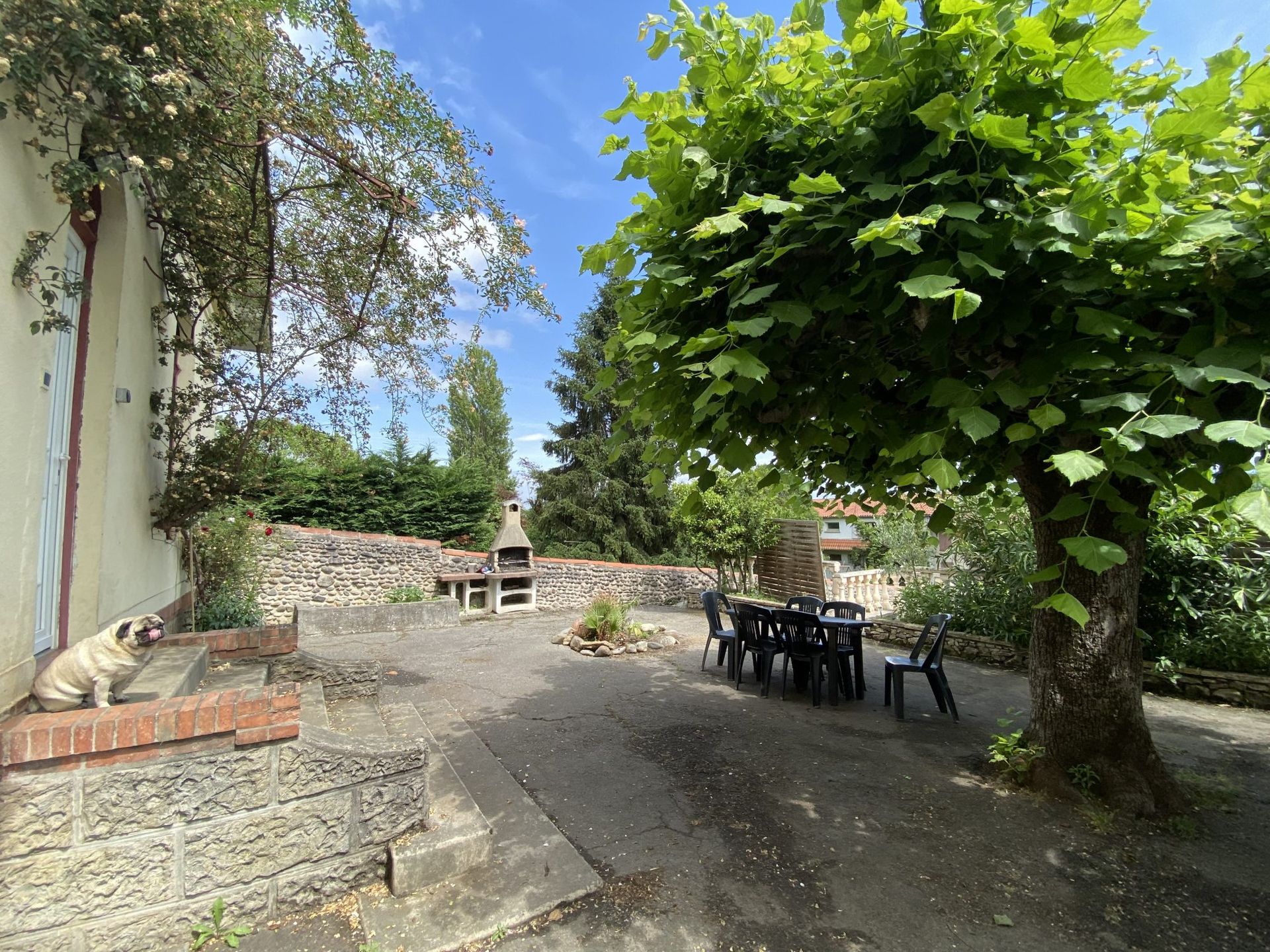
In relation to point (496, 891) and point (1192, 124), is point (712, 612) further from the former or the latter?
point (1192, 124)

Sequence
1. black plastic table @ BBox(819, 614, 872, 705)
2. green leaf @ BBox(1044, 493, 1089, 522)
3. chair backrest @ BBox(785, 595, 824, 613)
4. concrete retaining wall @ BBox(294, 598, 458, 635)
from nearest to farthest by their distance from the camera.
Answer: green leaf @ BBox(1044, 493, 1089, 522), black plastic table @ BBox(819, 614, 872, 705), chair backrest @ BBox(785, 595, 824, 613), concrete retaining wall @ BBox(294, 598, 458, 635)

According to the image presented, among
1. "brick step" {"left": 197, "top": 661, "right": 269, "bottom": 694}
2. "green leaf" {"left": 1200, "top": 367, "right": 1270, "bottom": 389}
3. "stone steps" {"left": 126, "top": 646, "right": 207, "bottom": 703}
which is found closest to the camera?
"green leaf" {"left": 1200, "top": 367, "right": 1270, "bottom": 389}

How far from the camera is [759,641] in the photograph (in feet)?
20.3

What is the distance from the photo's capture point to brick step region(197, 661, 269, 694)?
3.55 meters

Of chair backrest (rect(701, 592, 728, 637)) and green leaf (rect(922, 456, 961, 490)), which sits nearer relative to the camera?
green leaf (rect(922, 456, 961, 490))

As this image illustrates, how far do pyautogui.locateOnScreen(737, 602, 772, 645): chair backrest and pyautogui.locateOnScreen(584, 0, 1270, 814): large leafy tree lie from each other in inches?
130

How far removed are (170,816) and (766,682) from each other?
16.6ft

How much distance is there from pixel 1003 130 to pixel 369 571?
39.7 ft

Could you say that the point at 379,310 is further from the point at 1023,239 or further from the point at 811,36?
the point at 1023,239

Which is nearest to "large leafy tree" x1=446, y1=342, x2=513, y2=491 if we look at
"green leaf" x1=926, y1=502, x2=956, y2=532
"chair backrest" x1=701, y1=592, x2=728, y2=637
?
"chair backrest" x1=701, y1=592, x2=728, y2=637

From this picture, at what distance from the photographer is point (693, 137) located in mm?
2617

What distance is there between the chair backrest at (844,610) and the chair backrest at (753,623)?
1.04m

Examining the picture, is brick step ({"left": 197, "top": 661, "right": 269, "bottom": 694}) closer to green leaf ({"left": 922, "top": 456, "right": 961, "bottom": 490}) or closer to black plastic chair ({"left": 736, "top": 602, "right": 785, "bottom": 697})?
green leaf ({"left": 922, "top": 456, "right": 961, "bottom": 490})

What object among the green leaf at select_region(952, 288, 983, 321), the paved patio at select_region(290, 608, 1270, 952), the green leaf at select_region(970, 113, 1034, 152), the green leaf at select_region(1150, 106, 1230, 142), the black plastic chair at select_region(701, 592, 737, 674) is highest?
the green leaf at select_region(1150, 106, 1230, 142)
